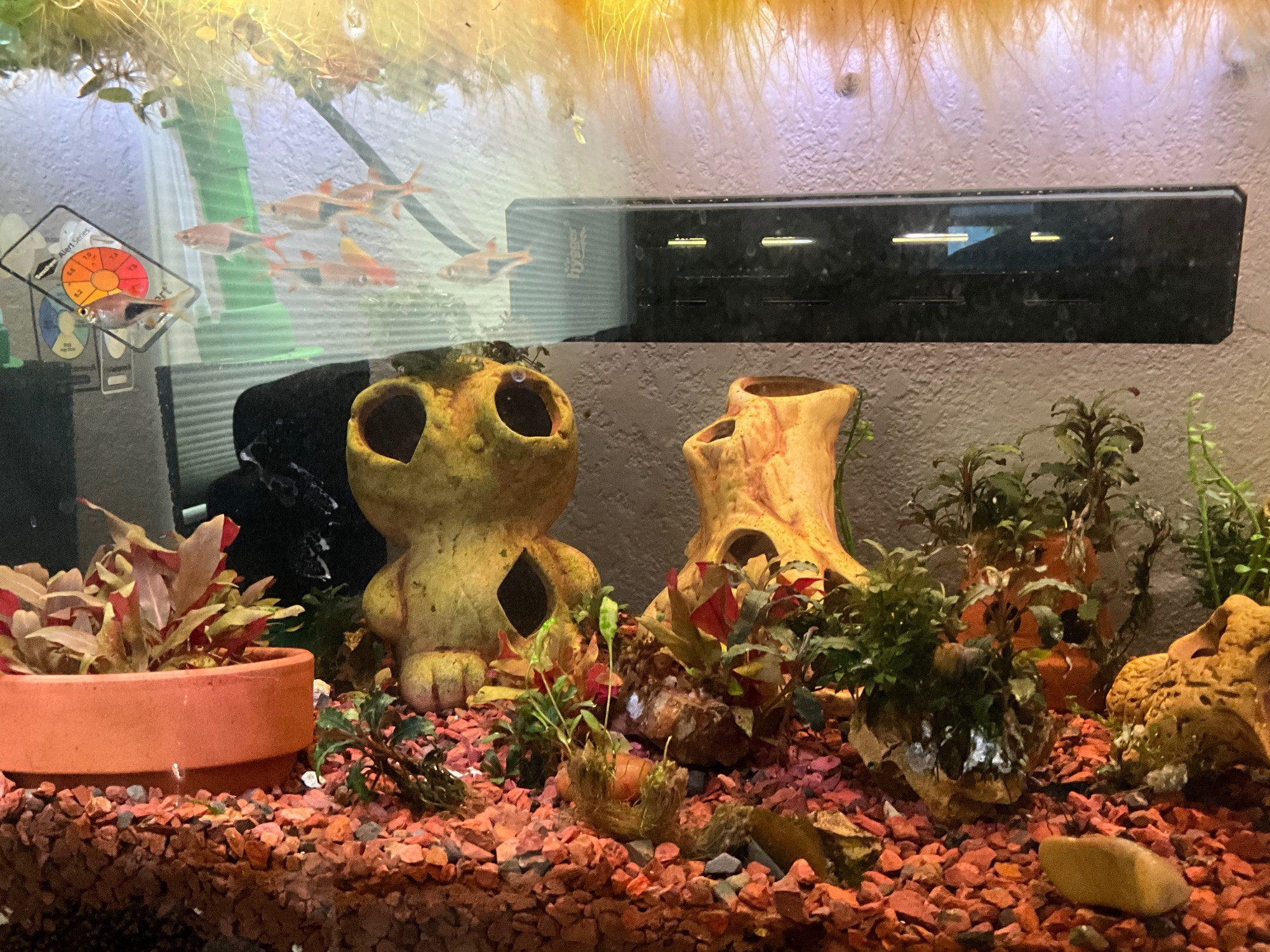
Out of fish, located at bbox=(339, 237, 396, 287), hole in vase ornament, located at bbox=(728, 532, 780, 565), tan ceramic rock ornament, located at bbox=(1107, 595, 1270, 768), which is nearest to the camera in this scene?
tan ceramic rock ornament, located at bbox=(1107, 595, 1270, 768)

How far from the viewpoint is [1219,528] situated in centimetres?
192

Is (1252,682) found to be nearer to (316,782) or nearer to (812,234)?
(812,234)

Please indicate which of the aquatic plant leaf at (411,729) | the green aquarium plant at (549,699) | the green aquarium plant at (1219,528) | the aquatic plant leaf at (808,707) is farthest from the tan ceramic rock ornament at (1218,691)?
the aquatic plant leaf at (411,729)

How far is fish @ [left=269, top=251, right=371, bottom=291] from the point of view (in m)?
1.79

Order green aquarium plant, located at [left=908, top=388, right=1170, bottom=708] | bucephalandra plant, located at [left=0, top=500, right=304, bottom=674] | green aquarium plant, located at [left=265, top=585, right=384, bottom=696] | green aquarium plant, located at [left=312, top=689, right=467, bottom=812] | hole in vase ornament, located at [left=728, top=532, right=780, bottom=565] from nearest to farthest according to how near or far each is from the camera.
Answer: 1. green aquarium plant, located at [left=312, top=689, right=467, bottom=812]
2. bucephalandra plant, located at [left=0, top=500, right=304, bottom=674]
3. green aquarium plant, located at [left=908, top=388, right=1170, bottom=708]
4. hole in vase ornament, located at [left=728, top=532, right=780, bottom=565]
5. green aquarium plant, located at [left=265, top=585, right=384, bottom=696]

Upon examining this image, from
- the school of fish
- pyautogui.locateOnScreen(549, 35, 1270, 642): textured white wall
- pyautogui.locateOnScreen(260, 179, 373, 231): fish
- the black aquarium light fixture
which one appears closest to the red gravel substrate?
pyautogui.locateOnScreen(549, 35, 1270, 642): textured white wall

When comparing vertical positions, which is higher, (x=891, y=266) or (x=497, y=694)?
(x=891, y=266)

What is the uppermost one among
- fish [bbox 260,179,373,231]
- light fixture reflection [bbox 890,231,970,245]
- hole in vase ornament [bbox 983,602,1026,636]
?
fish [bbox 260,179,373,231]

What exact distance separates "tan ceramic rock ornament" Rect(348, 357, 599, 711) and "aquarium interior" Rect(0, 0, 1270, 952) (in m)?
0.01

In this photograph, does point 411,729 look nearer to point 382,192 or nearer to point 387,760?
point 387,760

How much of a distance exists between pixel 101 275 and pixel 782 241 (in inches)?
53.3

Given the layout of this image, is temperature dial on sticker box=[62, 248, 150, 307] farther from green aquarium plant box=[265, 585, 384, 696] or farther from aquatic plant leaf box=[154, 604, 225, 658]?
green aquarium plant box=[265, 585, 384, 696]

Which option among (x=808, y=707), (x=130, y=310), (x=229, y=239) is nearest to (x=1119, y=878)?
(x=808, y=707)

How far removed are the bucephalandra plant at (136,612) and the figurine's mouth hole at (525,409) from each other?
64 centimetres
